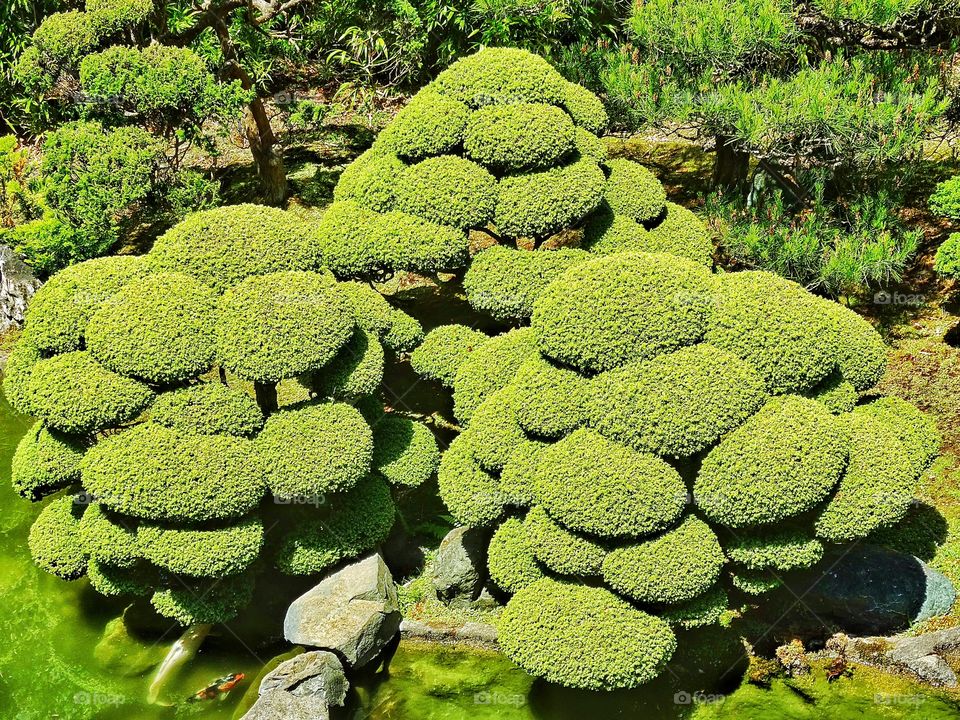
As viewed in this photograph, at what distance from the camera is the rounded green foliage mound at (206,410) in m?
8.73

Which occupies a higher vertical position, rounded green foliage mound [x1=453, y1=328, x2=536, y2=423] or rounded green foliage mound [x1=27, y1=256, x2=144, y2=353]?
rounded green foliage mound [x1=27, y1=256, x2=144, y2=353]

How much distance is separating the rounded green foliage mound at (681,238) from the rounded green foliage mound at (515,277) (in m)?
0.92

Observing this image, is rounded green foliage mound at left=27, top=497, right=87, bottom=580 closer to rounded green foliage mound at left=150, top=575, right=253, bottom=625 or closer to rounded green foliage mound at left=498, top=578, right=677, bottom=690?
rounded green foliage mound at left=150, top=575, right=253, bottom=625

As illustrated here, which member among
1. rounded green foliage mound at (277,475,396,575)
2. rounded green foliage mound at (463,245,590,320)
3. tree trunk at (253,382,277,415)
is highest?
rounded green foliage mound at (463,245,590,320)

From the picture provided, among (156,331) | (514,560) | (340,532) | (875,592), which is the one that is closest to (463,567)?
(514,560)

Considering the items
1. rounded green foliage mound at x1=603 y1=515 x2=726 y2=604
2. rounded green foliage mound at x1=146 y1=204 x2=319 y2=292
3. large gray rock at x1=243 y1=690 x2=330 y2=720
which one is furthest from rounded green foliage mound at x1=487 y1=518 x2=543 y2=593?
rounded green foliage mound at x1=146 y1=204 x2=319 y2=292

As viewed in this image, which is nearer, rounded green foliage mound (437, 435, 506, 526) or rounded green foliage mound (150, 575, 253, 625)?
rounded green foliage mound (437, 435, 506, 526)

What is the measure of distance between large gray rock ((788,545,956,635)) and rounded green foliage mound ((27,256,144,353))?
7369mm

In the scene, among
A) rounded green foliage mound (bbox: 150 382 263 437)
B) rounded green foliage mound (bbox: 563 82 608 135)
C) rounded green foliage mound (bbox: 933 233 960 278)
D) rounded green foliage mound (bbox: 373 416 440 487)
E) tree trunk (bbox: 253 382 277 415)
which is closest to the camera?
rounded green foliage mound (bbox: 150 382 263 437)

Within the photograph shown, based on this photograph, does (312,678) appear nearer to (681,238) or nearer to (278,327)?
(278,327)

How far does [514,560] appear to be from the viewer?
28.7ft

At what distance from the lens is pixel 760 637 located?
9.51m

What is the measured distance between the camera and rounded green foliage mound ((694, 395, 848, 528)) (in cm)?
798

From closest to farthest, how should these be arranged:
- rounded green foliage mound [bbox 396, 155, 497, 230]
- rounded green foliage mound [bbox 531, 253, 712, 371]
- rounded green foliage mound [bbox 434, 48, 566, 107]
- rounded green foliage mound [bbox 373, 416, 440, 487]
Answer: rounded green foliage mound [bbox 531, 253, 712, 371], rounded green foliage mound [bbox 373, 416, 440, 487], rounded green foliage mound [bbox 396, 155, 497, 230], rounded green foliage mound [bbox 434, 48, 566, 107]
